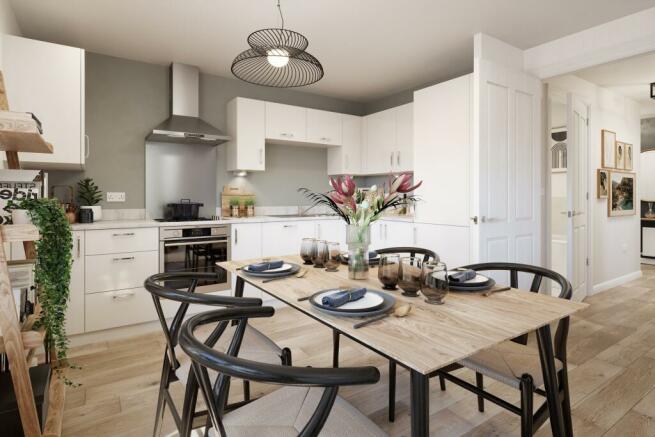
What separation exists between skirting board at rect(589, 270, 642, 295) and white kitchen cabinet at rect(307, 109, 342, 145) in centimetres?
352

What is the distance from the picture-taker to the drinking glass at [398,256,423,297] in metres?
1.37

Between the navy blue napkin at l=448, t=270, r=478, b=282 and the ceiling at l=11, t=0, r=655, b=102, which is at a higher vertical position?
the ceiling at l=11, t=0, r=655, b=102

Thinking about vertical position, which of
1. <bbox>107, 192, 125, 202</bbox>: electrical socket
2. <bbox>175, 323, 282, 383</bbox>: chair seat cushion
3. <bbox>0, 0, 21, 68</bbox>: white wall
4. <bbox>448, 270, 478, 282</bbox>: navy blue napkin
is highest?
<bbox>0, 0, 21, 68</bbox>: white wall

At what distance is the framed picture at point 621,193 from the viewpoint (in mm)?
4590

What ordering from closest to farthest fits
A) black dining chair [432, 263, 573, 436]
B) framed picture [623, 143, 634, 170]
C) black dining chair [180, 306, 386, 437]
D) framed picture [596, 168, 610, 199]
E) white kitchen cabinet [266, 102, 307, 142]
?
black dining chair [180, 306, 386, 437]
black dining chair [432, 263, 573, 436]
white kitchen cabinet [266, 102, 307, 142]
framed picture [596, 168, 610, 199]
framed picture [623, 143, 634, 170]

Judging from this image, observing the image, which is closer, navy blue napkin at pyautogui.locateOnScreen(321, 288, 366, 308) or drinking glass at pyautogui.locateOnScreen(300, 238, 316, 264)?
navy blue napkin at pyautogui.locateOnScreen(321, 288, 366, 308)

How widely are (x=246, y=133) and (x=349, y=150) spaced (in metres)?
1.40

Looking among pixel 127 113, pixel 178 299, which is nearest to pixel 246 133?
pixel 127 113

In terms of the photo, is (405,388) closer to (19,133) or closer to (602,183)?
(19,133)

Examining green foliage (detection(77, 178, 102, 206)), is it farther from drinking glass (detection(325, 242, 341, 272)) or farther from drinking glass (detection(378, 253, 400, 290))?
drinking glass (detection(378, 253, 400, 290))

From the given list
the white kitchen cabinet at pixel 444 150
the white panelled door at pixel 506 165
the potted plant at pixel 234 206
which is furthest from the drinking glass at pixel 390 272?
the potted plant at pixel 234 206

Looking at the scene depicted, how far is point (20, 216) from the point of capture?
1.42m

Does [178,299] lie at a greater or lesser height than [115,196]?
lesser

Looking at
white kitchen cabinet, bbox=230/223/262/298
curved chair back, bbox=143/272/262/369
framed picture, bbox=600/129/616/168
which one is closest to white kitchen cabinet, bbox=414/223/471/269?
white kitchen cabinet, bbox=230/223/262/298
